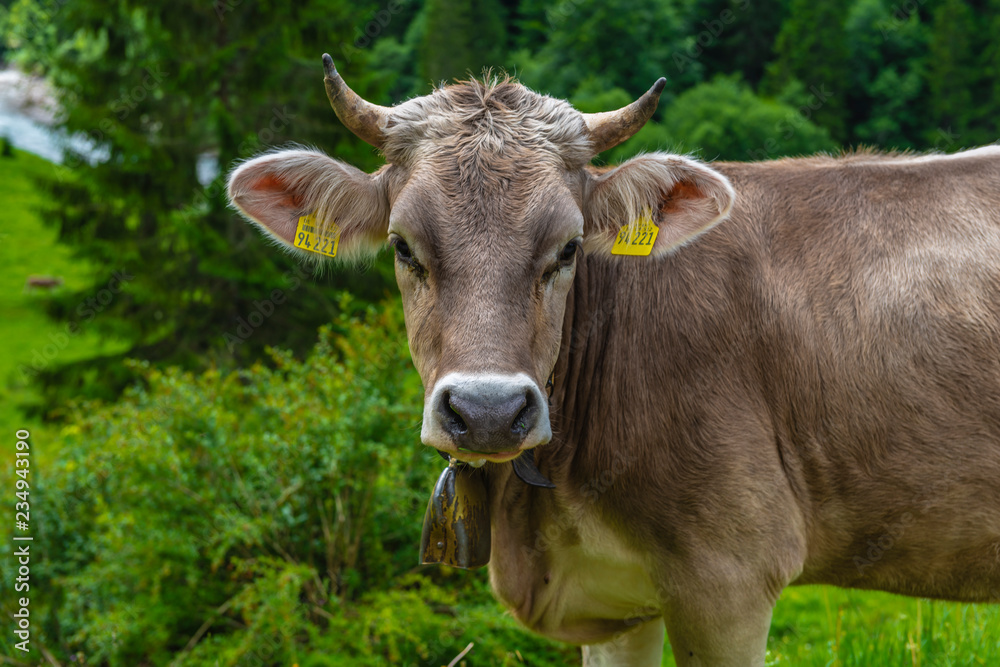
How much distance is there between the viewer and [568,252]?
2902 mm

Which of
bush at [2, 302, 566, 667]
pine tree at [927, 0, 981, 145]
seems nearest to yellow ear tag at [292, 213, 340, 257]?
bush at [2, 302, 566, 667]

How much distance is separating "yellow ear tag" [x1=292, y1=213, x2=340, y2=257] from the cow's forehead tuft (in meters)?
0.44

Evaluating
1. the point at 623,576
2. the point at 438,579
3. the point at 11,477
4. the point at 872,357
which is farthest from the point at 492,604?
the point at 11,477

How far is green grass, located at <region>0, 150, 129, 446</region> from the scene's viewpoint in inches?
708

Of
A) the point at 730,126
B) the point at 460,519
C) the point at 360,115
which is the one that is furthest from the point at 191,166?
the point at 730,126

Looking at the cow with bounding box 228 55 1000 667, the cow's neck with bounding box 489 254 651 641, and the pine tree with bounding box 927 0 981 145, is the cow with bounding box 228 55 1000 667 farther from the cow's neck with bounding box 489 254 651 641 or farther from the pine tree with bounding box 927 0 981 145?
the pine tree with bounding box 927 0 981 145

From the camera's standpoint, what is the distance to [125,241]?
12203 millimetres

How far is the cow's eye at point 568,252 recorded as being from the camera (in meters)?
2.88

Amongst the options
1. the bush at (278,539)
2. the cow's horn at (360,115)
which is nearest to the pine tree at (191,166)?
the bush at (278,539)

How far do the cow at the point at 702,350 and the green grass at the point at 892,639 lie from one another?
135 centimetres

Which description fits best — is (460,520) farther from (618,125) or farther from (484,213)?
(618,125)

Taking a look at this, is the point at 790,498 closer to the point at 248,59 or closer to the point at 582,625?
the point at 582,625

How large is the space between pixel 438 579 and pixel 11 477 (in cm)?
422

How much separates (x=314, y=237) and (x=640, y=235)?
1346mm
